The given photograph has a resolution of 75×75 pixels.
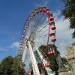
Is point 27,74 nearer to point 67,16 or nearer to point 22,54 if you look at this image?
point 22,54

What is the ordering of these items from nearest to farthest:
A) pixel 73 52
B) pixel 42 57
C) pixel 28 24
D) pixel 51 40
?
pixel 51 40, pixel 42 57, pixel 28 24, pixel 73 52

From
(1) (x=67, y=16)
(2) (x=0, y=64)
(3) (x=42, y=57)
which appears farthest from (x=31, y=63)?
(2) (x=0, y=64)

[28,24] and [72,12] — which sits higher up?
[28,24]

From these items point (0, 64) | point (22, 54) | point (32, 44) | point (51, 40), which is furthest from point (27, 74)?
point (0, 64)

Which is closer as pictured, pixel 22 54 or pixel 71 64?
pixel 22 54

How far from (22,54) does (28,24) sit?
7358 mm

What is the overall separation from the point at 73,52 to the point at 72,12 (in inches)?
2149

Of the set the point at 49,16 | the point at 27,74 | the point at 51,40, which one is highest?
the point at 49,16

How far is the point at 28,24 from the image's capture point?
80500mm

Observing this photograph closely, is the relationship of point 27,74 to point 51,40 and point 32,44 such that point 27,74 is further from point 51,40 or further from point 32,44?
point 51,40

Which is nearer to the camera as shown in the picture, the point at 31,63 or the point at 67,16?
the point at 67,16

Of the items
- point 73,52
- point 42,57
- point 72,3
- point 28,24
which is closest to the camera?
point 72,3

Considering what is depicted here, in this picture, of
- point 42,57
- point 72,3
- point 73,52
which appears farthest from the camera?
point 73,52

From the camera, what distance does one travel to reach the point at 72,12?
3584 cm
